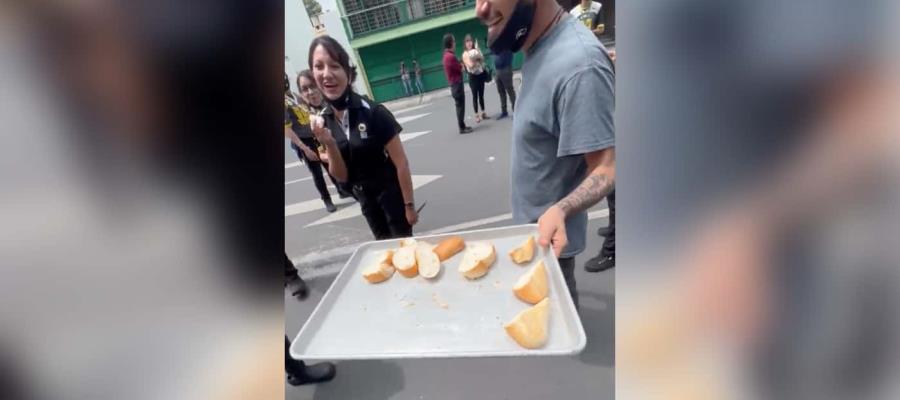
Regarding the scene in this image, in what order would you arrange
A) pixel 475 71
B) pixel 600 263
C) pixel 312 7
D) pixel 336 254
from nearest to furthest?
pixel 312 7, pixel 475 71, pixel 336 254, pixel 600 263

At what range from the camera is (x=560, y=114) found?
38 cm

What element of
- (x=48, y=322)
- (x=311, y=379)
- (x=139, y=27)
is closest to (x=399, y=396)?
(x=311, y=379)

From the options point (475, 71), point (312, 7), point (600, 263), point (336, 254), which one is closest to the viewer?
point (312, 7)

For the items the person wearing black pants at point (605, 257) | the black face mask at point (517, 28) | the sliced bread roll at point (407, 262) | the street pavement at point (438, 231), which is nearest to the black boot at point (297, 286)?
the street pavement at point (438, 231)

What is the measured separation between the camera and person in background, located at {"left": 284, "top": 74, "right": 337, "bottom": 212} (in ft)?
1.15

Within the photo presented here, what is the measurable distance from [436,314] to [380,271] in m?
0.10

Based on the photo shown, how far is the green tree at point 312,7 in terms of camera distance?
0.31 meters

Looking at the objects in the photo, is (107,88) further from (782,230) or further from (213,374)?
(782,230)

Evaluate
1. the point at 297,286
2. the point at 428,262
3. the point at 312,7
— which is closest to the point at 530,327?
the point at 428,262

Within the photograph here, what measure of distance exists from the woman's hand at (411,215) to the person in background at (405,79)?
0.15 m

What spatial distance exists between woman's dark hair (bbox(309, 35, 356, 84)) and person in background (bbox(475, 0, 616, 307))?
5.4 inches

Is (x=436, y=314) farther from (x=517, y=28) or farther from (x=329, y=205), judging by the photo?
(x=517, y=28)

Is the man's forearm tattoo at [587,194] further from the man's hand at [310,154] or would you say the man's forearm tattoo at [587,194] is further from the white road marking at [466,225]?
the man's hand at [310,154]

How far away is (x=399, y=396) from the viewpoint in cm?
56
